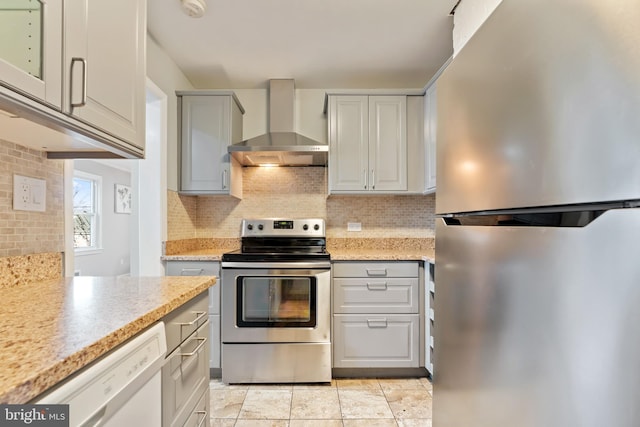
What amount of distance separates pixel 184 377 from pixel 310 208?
6.34ft

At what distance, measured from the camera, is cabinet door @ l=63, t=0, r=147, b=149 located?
848mm

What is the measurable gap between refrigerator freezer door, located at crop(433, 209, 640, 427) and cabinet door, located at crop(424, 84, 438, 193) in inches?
58.4

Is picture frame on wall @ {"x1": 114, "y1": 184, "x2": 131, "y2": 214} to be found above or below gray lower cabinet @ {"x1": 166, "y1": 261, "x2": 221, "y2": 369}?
above

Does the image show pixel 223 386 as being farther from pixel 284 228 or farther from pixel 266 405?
pixel 284 228

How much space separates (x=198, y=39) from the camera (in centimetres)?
213

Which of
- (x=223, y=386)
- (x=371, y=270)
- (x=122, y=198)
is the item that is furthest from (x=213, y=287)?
(x=122, y=198)

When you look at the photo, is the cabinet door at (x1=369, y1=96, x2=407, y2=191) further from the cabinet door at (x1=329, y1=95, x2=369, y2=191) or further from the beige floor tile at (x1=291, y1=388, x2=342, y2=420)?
the beige floor tile at (x1=291, y1=388, x2=342, y2=420)

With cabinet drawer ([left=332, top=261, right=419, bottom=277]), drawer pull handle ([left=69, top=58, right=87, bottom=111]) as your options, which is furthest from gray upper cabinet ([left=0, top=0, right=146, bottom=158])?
cabinet drawer ([left=332, top=261, right=419, bottom=277])

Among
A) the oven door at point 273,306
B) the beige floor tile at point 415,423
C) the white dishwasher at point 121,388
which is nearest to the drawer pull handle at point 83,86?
the white dishwasher at point 121,388

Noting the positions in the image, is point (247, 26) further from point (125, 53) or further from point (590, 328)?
point (590, 328)

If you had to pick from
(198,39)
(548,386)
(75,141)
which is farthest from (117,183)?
(548,386)

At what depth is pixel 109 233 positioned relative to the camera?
5348 mm

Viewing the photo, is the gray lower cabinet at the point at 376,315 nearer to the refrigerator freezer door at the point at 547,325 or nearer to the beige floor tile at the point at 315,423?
the beige floor tile at the point at 315,423

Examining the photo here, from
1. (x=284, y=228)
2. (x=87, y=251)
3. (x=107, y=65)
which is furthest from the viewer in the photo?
(x=87, y=251)
